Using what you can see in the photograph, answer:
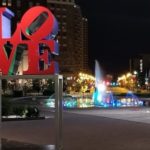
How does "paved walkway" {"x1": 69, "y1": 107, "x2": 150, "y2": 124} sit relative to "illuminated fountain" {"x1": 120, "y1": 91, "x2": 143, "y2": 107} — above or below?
below

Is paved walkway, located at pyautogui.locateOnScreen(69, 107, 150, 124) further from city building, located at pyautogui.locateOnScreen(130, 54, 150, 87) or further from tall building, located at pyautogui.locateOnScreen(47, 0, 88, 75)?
tall building, located at pyautogui.locateOnScreen(47, 0, 88, 75)

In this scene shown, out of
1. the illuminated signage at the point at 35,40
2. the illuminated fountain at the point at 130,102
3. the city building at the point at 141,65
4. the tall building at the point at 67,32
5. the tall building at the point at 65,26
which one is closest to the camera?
the illuminated signage at the point at 35,40

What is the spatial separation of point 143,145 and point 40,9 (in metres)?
13.1

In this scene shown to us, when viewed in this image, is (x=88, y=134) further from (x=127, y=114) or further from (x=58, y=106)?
(x=127, y=114)

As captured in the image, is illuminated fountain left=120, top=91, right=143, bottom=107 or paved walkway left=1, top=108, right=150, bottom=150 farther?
illuminated fountain left=120, top=91, right=143, bottom=107

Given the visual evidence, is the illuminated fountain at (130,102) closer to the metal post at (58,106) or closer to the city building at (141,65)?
the metal post at (58,106)

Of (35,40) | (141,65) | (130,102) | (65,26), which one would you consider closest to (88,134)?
(35,40)

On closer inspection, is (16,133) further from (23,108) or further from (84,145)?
(23,108)

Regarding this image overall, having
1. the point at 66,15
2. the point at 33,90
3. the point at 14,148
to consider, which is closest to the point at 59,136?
the point at 14,148

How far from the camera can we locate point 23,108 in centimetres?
2703

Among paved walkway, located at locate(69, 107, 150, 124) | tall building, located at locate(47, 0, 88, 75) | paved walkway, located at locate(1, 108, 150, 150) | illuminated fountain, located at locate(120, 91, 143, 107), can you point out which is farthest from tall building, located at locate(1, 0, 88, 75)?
paved walkway, located at locate(1, 108, 150, 150)

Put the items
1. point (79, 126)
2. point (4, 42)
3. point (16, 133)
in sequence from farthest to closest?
point (4, 42), point (79, 126), point (16, 133)

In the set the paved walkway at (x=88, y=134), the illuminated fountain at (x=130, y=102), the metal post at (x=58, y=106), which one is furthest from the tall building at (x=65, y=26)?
the metal post at (x=58, y=106)

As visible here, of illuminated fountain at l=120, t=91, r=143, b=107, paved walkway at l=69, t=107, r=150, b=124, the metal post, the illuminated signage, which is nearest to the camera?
the metal post
